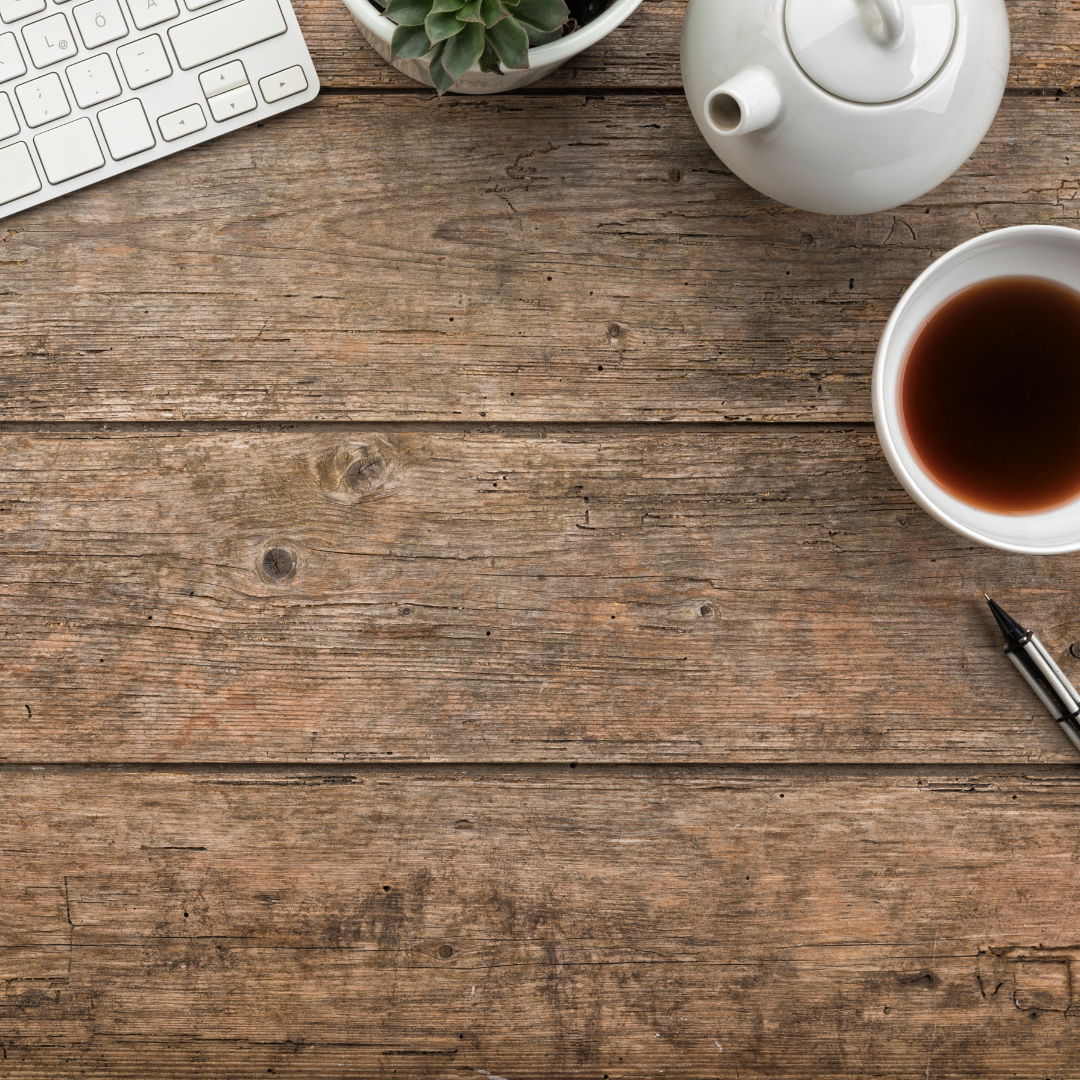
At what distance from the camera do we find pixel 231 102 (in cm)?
67

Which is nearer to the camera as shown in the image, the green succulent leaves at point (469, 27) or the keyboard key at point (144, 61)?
the green succulent leaves at point (469, 27)

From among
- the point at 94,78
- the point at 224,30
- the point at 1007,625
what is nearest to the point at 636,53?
the point at 224,30

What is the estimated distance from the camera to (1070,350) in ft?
2.18

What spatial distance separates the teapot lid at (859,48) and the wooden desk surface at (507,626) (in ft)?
0.61

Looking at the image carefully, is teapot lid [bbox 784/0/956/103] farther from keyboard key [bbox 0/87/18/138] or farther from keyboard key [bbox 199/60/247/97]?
keyboard key [bbox 0/87/18/138]

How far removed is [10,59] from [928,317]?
716 millimetres

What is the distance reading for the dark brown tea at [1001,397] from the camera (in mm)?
658

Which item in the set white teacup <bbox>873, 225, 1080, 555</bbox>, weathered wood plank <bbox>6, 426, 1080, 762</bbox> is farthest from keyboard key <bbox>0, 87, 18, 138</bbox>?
white teacup <bbox>873, 225, 1080, 555</bbox>

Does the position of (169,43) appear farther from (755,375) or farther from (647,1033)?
(647,1033)

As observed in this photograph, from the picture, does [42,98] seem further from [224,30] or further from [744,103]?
[744,103]

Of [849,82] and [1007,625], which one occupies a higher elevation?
[849,82]

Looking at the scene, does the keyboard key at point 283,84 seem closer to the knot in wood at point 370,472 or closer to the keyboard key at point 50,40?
the keyboard key at point 50,40

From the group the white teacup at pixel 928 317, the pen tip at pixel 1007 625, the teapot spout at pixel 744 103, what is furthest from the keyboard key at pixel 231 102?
the pen tip at pixel 1007 625

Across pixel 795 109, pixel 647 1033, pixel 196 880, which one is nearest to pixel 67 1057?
pixel 196 880
